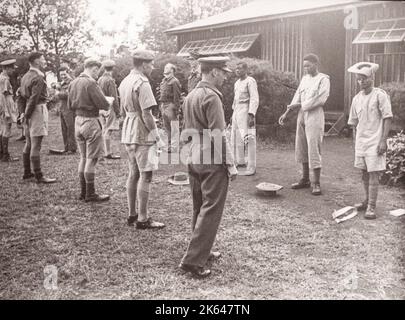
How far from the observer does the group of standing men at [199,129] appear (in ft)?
13.7

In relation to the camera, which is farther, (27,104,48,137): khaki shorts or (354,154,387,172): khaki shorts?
(27,104,48,137): khaki shorts

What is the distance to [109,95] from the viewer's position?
9500mm

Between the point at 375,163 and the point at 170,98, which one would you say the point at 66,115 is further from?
the point at 375,163

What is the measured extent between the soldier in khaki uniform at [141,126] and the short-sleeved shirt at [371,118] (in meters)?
2.64

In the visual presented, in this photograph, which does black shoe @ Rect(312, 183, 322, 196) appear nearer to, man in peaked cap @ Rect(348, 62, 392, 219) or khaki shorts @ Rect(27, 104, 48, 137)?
man in peaked cap @ Rect(348, 62, 392, 219)

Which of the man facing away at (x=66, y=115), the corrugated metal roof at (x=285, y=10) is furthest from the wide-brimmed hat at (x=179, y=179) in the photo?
the corrugated metal roof at (x=285, y=10)

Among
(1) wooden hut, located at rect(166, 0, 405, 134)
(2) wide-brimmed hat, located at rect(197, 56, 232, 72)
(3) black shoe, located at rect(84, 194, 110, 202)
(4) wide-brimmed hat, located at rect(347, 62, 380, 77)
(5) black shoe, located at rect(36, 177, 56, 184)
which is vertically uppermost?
(1) wooden hut, located at rect(166, 0, 405, 134)

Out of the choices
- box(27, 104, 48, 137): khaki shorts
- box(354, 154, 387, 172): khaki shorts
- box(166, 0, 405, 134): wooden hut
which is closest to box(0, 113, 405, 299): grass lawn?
box(354, 154, 387, 172): khaki shorts

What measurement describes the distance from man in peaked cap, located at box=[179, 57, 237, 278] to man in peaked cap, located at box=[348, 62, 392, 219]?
7.61ft

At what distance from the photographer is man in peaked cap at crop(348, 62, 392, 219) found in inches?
218

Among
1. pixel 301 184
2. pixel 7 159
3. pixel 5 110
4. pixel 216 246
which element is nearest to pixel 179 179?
pixel 301 184

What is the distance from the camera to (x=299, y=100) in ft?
23.5

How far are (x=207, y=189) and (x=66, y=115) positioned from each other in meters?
7.11
